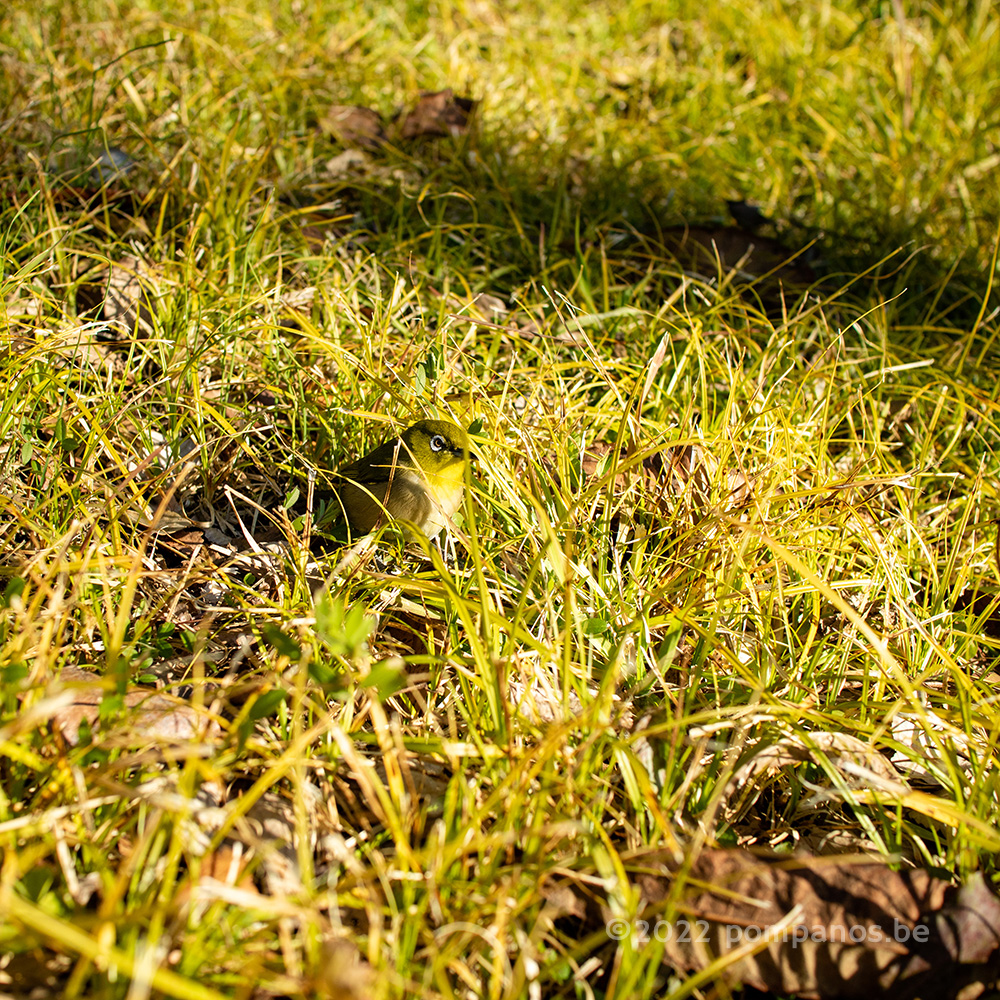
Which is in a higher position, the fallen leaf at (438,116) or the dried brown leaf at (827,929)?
the fallen leaf at (438,116)

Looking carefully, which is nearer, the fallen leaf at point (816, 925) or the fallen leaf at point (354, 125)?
the fallen leaf at point (816, 925)

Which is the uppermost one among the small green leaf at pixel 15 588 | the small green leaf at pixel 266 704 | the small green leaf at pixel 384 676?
the small green leaf at pixel 384 676

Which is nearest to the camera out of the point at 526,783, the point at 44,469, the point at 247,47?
the point at 526,783

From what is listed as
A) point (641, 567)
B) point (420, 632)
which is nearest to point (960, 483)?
point (641, 567)

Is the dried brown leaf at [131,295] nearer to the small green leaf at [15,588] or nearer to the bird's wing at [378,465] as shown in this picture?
the bird's wing at [378,465]

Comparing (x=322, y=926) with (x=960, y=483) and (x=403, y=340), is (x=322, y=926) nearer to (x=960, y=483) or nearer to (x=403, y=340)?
(x=403, y=340)

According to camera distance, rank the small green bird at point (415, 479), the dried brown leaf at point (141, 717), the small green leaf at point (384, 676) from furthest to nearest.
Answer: the small green bird at point (415, 479) < the dried brown leaf at point (141, 717) < the small green leaf at point (384, 676)

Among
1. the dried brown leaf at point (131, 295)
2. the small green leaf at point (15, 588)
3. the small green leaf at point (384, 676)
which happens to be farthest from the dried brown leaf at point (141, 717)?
the dried brown leaf at point (131, 295)
